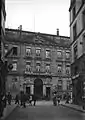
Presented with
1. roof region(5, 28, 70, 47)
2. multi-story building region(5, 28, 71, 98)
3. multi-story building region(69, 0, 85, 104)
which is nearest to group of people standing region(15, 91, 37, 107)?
multi-story building region(69, 0, 85, 104)

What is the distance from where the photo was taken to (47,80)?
4491 centimetres

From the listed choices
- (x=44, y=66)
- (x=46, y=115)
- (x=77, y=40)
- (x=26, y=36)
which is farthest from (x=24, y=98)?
(x=44, y=66)

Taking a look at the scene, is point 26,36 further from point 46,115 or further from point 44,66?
point 44,66

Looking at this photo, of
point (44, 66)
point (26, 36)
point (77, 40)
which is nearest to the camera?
point (26, 36)

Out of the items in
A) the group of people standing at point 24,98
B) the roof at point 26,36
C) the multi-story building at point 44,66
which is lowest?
the group of people standing at point 24,98

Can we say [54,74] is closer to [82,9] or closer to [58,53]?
[58,53]

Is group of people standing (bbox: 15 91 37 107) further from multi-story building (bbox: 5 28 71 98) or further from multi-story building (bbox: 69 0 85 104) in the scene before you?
multi-story building (bbox: 5 28 71 98)

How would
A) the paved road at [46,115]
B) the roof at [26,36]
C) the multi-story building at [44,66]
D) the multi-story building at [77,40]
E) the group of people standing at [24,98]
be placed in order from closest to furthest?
the paved road at [46,115] → the roof at [26,36] → the group of people standing at [24,98] → the multi-story building at [77,40] → the multi-story building at [44,66]

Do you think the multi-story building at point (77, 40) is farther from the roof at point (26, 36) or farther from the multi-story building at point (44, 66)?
the multi-story building at point (44, 66)

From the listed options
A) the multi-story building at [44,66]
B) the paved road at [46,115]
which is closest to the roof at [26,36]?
the multi-story building at [44,66]

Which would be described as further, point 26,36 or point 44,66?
point 44,66

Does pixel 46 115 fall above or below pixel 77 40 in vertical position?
below

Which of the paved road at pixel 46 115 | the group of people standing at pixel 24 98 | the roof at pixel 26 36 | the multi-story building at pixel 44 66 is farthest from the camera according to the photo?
the multi-story building at pixel 44 66

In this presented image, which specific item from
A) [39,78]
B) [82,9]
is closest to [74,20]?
[82,9]
